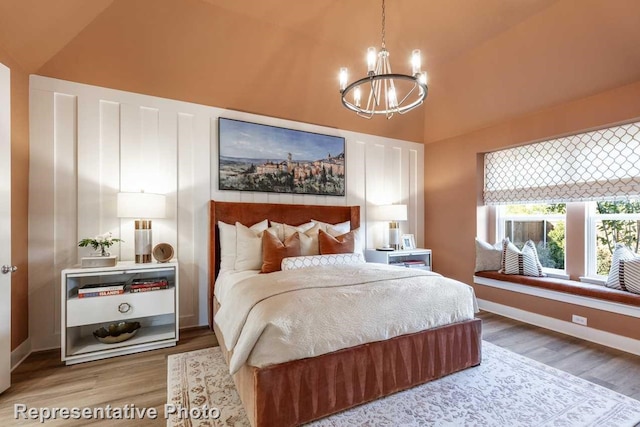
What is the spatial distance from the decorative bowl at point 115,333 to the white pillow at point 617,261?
15.3 ft

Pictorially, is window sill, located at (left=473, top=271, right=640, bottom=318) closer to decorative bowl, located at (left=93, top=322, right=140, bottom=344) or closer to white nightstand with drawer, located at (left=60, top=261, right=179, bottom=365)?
white nightstand with drawer, located at (left=60, top=261, right=179, bottom=365)

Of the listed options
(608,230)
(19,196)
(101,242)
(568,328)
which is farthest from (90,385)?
(608,230)

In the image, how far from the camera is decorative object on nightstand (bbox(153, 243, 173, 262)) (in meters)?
2.87

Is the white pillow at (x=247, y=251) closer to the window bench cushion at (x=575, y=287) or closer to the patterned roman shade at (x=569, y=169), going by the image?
the window bench cushion at (x=575, y=287)

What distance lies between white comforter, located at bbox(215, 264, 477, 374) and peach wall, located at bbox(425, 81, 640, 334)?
6.72 ft

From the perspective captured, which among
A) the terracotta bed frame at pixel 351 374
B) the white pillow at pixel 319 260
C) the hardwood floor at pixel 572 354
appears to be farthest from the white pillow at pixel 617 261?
the white pillow at pixel 319 260

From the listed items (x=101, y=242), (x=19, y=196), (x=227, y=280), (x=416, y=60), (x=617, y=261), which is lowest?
(x=227, y=280)

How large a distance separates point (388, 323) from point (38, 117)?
3503 millimetres

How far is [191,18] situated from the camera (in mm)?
2719

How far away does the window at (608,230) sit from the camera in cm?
301

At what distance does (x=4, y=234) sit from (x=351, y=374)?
8.12ft

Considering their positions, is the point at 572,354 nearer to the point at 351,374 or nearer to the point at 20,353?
the point at 351,374

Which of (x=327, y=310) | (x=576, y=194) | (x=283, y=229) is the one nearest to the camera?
(x=327, y=310)

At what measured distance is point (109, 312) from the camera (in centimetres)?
252
